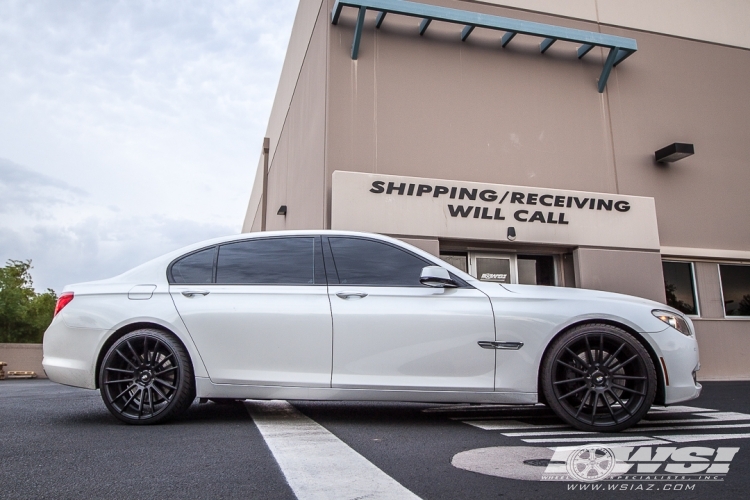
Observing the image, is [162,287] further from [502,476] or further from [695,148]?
[695,148]

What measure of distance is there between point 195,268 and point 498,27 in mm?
8461

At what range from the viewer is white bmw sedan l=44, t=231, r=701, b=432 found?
4055 millimetres

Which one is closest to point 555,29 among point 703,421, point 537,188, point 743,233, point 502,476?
point 537,188

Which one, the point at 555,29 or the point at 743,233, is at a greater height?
the point at 555,29

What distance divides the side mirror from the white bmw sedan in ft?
0.03

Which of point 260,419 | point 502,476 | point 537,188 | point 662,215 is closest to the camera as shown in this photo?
point 502,476

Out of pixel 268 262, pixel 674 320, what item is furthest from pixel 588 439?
pixel 268 262

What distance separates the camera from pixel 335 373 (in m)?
4.12

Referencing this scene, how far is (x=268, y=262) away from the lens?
4.53 metres

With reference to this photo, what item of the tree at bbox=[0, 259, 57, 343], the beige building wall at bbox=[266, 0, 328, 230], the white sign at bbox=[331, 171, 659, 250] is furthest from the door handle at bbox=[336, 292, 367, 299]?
the tree at bbox=[0, 259, 57, 343]

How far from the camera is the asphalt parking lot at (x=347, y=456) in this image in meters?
2.44

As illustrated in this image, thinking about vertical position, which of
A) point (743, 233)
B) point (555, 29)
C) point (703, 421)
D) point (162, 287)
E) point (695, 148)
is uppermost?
point (555, 29)

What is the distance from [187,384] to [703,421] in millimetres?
4080

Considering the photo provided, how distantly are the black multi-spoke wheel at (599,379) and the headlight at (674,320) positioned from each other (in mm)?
311
